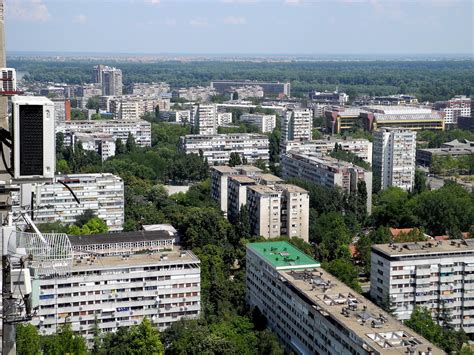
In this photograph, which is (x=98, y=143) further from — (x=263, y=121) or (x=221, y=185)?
(x=263, y=121)

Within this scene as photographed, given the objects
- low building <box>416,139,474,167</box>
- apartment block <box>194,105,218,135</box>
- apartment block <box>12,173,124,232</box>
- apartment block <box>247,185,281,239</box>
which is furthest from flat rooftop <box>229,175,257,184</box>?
A: apartment block <box>194,105,218,135</box>

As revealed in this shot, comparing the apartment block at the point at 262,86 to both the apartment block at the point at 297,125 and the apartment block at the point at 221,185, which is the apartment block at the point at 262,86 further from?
the apartment block at the point at 221,185

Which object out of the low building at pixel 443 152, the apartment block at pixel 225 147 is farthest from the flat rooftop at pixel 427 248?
the apartment block at pixel 225 147

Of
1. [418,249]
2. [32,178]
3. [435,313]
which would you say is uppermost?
[32,178]

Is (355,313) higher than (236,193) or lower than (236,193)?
lower

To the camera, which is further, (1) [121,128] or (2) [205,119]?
(2) [205,119]

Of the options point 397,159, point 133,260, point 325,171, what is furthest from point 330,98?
point 133,260

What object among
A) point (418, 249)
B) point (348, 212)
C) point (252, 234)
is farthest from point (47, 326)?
point (348, 212)

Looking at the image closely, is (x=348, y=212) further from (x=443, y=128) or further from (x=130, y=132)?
(x=443, y=128)
